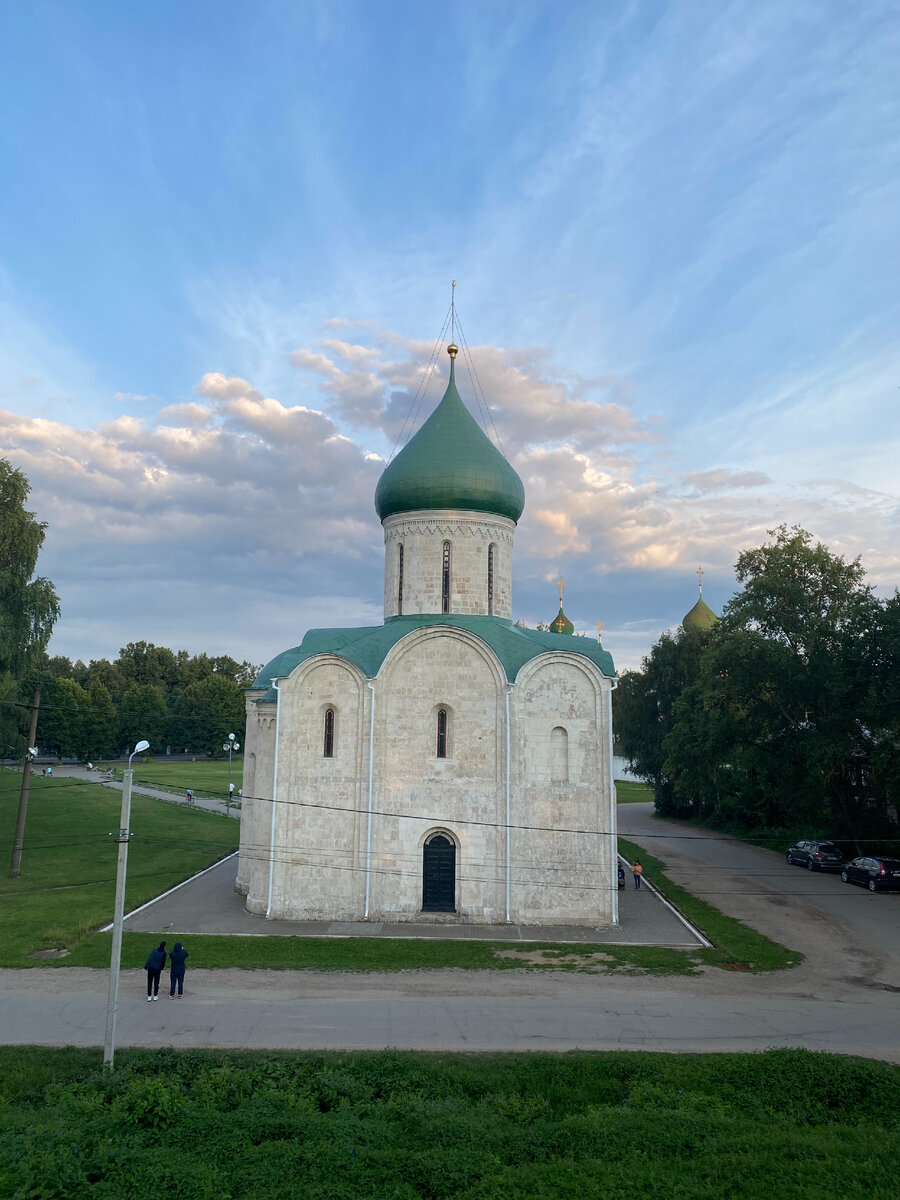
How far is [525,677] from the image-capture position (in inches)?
790

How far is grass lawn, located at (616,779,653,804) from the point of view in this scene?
59.5 metres

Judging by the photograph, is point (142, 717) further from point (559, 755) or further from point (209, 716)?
point (559, 755)

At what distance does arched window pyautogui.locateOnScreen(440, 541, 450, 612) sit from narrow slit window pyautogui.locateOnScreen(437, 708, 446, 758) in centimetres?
335

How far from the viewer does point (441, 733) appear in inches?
794

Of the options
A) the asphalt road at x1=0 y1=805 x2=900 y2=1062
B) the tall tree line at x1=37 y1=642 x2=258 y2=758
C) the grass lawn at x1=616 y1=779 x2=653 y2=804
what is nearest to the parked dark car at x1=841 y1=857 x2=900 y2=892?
the asphalt road at x1=0 y1=805 x2=900 y2=1062

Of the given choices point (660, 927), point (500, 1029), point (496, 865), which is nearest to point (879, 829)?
point (660, 927)

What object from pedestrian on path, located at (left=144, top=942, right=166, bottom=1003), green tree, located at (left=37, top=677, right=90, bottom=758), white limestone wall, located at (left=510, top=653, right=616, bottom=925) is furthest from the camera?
green tree, located at (left=37, top=677, right=90, bottom=758)

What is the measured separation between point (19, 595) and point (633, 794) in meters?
52.2

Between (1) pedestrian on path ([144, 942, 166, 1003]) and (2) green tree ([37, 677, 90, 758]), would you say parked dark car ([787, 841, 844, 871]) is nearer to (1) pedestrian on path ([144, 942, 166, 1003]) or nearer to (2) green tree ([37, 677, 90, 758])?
(1) pedestrian on path ([144, 942, 166, 1003])

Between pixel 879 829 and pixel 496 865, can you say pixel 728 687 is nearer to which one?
pixel 879 829

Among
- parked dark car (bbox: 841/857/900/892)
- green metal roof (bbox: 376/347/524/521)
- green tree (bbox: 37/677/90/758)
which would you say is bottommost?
parked dark car (bbox: 841/857/900/892)

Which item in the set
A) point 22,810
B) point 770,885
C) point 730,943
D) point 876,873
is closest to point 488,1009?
point 730,943

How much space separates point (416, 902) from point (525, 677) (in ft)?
19.4

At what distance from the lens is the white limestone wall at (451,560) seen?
73.6 feet
